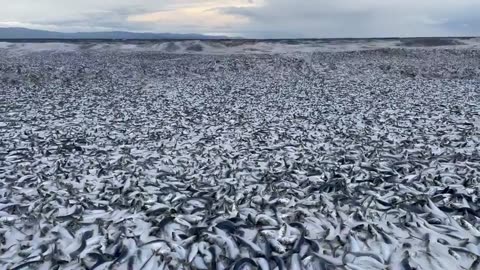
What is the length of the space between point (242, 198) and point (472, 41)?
46.0 meters

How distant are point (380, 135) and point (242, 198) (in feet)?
18.5

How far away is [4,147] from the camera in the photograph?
10031 mm

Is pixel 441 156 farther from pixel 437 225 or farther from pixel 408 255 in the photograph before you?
pixel 408 255

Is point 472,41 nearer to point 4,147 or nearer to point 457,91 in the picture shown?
point 457,91

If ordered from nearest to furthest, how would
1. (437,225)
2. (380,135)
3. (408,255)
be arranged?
(408,255), (437,225), (380,135)

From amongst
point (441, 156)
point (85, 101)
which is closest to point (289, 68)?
point (85, 101)

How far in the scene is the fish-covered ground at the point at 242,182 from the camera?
5.13m

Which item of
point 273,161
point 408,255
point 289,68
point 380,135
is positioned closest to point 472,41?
point 289,68

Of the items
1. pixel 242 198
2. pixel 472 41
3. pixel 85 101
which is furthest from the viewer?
pixel 472 41

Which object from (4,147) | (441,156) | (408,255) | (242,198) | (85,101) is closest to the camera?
(408,255)

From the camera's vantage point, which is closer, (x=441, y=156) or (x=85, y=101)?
(x=441, y=156)

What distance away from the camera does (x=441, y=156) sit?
866 cm

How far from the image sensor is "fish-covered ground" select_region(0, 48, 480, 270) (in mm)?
5129

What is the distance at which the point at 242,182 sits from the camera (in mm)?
7594
